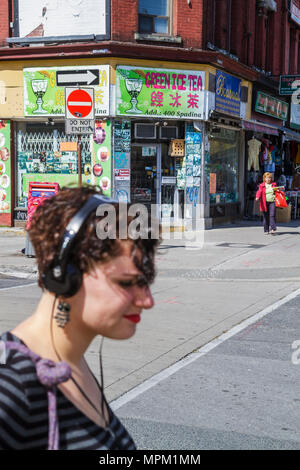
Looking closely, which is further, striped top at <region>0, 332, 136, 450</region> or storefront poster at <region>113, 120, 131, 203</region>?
storefront poster at <region>113, 120, 131, 203</region>

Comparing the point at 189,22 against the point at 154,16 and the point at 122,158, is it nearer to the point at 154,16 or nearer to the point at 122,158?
the point at 154,16

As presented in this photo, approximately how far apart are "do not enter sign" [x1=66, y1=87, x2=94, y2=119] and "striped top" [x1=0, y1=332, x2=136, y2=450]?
11.3m

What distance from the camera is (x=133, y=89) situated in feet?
61.0

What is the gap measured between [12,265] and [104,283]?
11.7m

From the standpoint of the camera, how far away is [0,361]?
5.31 ft

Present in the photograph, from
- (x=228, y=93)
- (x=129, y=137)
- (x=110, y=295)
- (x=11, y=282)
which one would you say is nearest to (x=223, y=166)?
(x=228, y=93)

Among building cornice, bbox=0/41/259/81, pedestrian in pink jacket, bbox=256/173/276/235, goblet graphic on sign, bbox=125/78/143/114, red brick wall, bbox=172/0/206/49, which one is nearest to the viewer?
pedestrian in pink jacket, bbox=256/173/276/235

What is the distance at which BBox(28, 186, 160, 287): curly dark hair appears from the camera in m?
1.64

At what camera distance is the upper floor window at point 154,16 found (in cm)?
1888

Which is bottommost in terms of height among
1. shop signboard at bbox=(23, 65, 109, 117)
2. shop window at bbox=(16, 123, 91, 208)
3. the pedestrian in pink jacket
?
the pedestrian in pink jacket

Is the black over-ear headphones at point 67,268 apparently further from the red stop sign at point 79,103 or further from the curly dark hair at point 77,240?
the red stop sign at point 79,103

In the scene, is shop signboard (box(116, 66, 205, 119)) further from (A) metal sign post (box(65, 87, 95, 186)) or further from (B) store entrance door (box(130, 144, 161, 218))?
(A) metal sign post (box(65, 87, 95, 186))

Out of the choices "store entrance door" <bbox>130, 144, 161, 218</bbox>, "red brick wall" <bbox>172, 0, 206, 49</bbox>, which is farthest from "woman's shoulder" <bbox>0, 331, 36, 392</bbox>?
"red brick wall" <bbox>172, 0, 206, 49</bbox>
